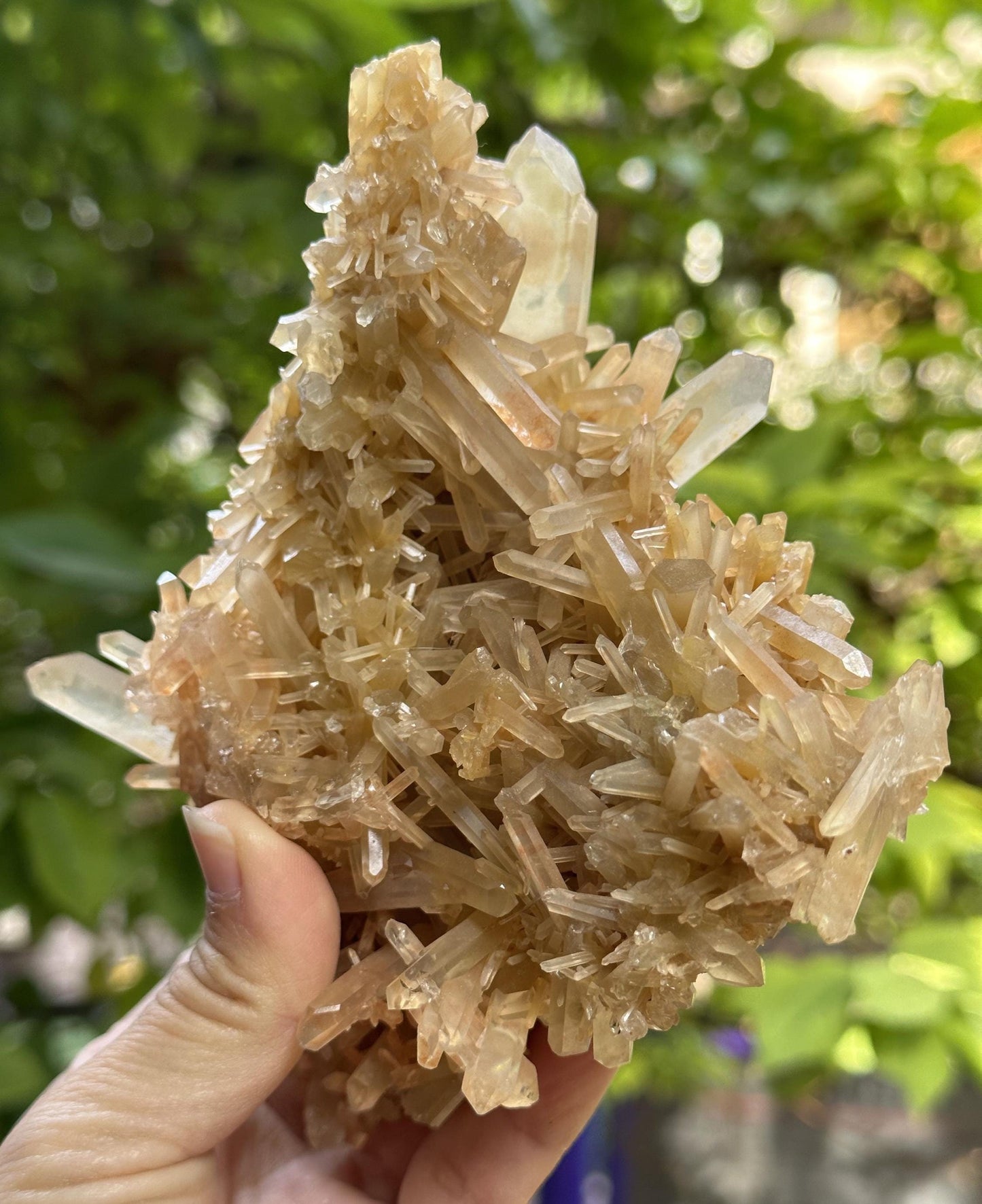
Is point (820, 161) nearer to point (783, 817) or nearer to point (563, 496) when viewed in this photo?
point (563, 496)

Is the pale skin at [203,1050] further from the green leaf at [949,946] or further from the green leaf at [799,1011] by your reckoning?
the green leaf at [949,946]

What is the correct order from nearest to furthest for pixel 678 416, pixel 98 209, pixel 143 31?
pixel 678 416 → pixel 143 31 → pixel 98 209

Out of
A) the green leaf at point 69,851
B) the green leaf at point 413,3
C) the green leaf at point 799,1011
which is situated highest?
the green leaf at point 413,3

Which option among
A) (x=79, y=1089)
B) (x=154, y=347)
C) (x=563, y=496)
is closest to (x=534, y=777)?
(x=563, y=496)

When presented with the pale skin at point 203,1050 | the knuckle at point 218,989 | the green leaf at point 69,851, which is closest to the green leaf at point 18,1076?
the green leaf at point 69,851

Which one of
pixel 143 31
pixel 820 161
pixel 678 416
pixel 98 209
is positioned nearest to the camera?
pixel 678 416

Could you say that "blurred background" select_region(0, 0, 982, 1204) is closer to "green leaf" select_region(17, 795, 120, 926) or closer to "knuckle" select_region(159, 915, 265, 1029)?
"green leaf" select_region(17, 795, 120, 926)
